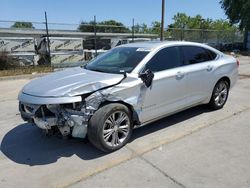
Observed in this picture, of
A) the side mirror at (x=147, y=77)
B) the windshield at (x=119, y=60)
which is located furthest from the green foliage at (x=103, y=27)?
the side mirror at (x=147, y=77)

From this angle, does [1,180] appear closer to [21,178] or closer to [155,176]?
[21,178]

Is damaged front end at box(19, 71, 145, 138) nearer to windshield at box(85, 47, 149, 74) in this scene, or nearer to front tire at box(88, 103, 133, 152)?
front tire at box(88, 103, 133, 152)

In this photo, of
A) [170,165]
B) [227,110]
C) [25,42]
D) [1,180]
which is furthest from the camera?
[25,42]

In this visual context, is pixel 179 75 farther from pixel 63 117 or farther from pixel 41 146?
pixel 41 146

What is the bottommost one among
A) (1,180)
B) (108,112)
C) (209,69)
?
(1,180)

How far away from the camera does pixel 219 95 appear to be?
5.94 meters

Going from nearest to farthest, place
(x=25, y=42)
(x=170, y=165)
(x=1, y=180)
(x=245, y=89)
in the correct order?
(x=1, y=180) < (x=170, y=165) < (x=245, y=89) < (x=25, y=42)

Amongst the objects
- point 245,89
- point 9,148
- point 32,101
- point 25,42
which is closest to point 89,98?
point 32,101

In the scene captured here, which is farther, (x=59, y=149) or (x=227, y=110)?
(x=227, y=110)

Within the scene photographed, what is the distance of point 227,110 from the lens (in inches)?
237

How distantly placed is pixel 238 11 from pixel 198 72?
84.2ft

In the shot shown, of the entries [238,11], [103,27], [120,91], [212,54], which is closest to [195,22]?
[238,11]

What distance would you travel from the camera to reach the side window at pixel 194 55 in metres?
5.16

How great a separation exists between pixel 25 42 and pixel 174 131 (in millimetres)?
13506
